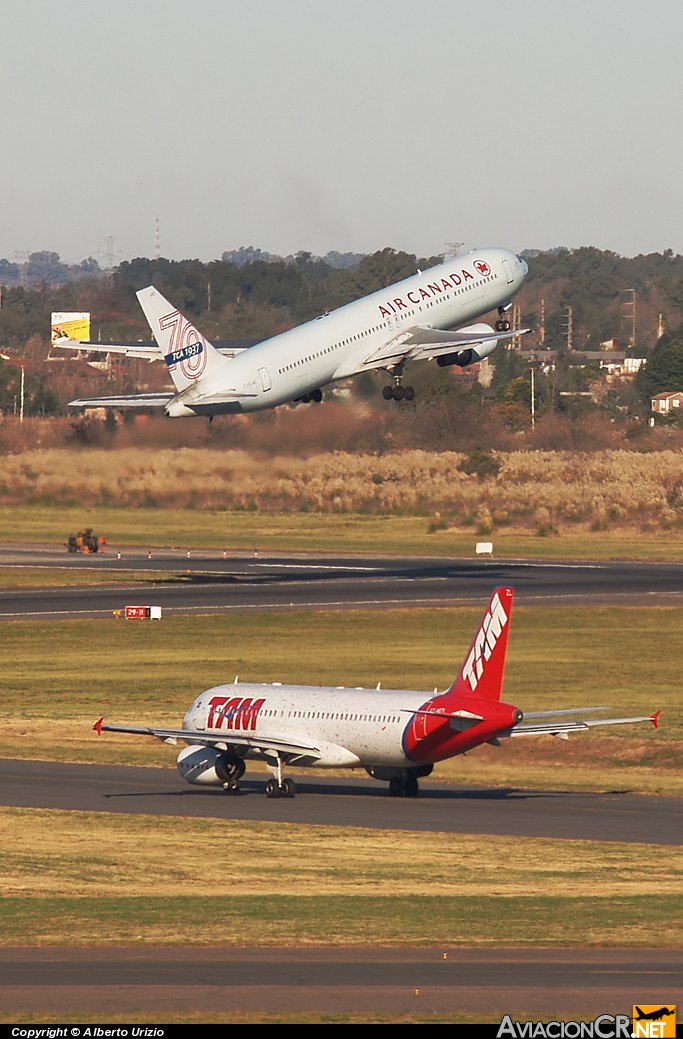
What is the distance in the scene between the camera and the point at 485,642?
186 feet

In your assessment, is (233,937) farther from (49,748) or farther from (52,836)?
(49,748)

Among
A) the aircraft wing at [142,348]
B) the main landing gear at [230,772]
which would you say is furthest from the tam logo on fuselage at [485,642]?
the aircraft wing at [142,348]

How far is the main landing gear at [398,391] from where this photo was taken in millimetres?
97519

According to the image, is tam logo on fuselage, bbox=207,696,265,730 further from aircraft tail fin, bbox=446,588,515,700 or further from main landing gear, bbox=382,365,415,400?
main landing gear, bbox=382,365,415,400

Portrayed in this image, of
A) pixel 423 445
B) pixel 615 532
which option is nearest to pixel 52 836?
pixel 423 445

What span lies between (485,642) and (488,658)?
0.51 metres

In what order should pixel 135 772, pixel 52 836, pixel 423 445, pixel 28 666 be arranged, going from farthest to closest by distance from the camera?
1. pixel 423 445
2. pixel 28 666
3. pixel 135 772
4. pixel 52 836

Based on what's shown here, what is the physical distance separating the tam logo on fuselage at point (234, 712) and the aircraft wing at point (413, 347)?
36491 mm

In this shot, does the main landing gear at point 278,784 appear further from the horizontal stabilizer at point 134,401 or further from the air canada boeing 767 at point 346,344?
the horizontal stabilizer at point 134,401

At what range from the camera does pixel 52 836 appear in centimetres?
5038

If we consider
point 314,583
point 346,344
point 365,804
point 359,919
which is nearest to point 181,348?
point 346,344

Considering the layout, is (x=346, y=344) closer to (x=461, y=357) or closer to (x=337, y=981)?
(x=461, y=357)

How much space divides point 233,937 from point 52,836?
1579cm

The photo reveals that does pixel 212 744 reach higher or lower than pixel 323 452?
lower
